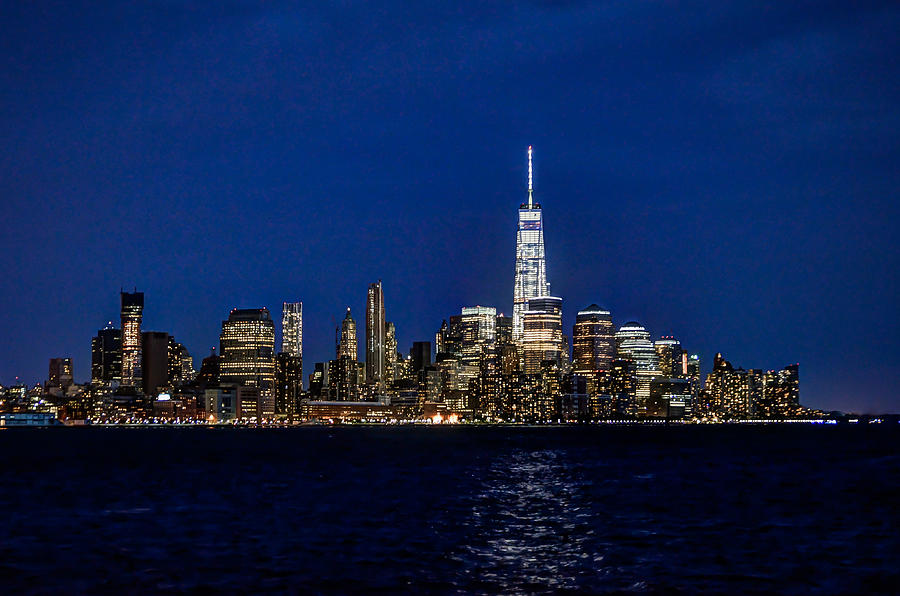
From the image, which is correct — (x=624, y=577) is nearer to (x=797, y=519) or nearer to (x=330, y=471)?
(x=797, y=519)

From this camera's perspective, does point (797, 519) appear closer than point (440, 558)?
No

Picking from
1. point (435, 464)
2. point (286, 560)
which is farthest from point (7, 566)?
point (435, 464)

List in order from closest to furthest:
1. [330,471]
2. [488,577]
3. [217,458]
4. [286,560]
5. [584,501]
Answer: [488,577] → [286,560] → [584,501] → [330,471] → [217,458]

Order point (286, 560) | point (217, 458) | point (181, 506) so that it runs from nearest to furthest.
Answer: point (286, 560) → point (181, 506) → point (217, 458)

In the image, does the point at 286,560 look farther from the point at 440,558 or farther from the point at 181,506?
the point at 181,506

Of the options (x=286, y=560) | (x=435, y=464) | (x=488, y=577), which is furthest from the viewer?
(x=435, y=464)

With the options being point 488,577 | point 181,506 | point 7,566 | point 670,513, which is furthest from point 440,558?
point 181,506

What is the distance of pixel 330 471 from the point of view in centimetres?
11750

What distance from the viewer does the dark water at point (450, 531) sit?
44.1 m

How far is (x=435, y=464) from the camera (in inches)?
5300

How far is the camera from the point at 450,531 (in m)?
60.3

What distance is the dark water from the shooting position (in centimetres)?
4406

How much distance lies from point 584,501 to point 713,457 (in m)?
78.5

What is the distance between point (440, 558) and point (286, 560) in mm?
6462
